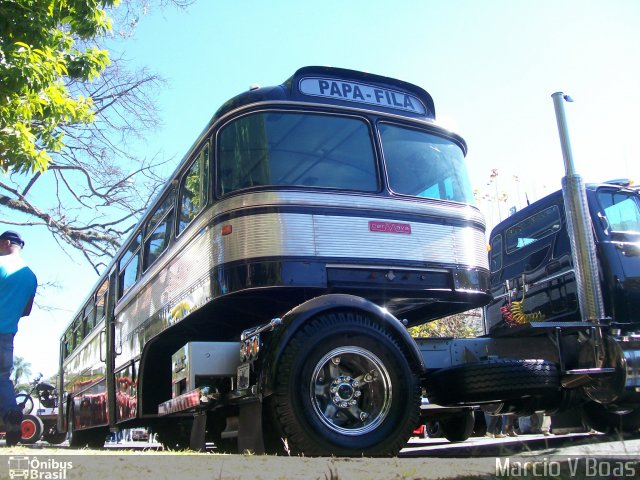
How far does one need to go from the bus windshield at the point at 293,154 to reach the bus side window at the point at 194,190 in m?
0.30

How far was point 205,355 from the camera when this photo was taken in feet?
15.5

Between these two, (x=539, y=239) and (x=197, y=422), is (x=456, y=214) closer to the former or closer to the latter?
(x=539, y=239)

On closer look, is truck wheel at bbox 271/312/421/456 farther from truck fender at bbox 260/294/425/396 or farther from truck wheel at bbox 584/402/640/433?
truck wheel at bbox 584/402/640/433

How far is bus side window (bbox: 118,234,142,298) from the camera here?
8375 mm

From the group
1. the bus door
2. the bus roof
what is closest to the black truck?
the bus roof

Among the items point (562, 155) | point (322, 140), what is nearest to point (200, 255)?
point (322, 140)

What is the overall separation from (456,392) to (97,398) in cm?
664

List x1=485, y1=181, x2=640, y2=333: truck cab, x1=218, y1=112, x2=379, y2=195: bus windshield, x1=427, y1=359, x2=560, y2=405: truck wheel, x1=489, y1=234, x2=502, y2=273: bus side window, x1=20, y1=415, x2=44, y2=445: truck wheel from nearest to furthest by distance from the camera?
x1=427, y1=359, x2=560, y2=405: truck wheel
x1=218, y1=112, x2=379, y2=195: bus windshield
x1=485, y1=181, x2=640, y2=333: truck cab
x1=489, y1=234, x2=502, y2=273: bus side window
x1=20, y1=415, x2=44, y2=445: truck wheel

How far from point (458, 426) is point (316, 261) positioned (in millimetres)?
2449

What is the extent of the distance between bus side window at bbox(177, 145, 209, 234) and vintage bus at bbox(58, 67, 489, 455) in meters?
0.03

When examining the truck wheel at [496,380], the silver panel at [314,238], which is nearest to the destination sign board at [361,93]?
the silver panel at [314,238]

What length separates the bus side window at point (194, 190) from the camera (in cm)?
558

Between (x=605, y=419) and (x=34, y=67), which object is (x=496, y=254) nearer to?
(x=605, y=419)

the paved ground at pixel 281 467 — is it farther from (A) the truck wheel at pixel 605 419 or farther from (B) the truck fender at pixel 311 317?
(A) the truck wheel at pixel 605 419
